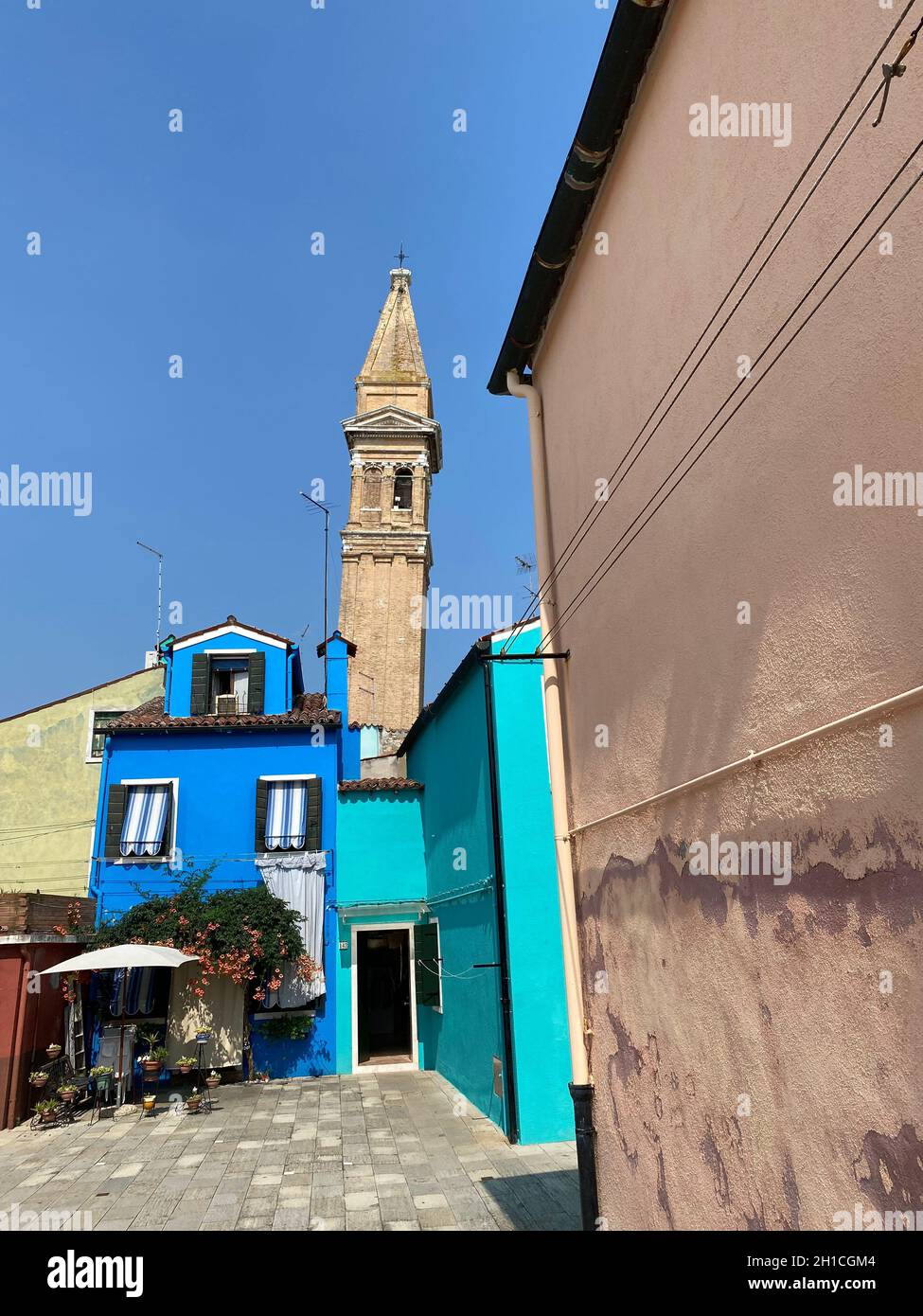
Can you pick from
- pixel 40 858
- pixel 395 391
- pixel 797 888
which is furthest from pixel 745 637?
pixel 395 391

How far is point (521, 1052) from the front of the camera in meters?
9.33

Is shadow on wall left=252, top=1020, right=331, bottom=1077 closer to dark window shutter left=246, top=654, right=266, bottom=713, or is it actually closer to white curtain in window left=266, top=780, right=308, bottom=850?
white curtain in window left=266, top=780, right=308, bottom=850

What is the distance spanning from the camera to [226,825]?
1491cm

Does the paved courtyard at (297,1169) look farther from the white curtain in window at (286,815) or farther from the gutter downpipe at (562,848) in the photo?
the white curtain in window at (286,815)

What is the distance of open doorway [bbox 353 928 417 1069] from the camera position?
15.5m

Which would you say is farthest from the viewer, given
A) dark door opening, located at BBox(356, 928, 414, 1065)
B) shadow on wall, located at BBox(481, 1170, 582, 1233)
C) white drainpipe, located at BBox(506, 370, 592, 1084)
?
dark door opening, located at BBox(356, 928, 414, 1065)

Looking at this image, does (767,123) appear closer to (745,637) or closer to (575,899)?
(745,637)

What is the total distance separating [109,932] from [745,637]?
40.7 feet

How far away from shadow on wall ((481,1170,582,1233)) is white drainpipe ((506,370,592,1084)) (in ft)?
4.98

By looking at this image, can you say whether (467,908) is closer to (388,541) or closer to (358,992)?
(358,992)

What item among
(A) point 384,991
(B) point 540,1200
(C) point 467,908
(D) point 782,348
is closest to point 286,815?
(A) point 384,991

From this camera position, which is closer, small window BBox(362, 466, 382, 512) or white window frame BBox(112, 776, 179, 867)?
white window frame BBox(112, 776, 179, 867)

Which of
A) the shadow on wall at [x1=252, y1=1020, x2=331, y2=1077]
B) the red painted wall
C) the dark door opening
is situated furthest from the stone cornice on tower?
the red painted wall

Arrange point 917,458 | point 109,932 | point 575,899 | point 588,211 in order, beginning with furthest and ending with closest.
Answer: point 109,932 → point 575,899 → point 588,211 → point 917,458
